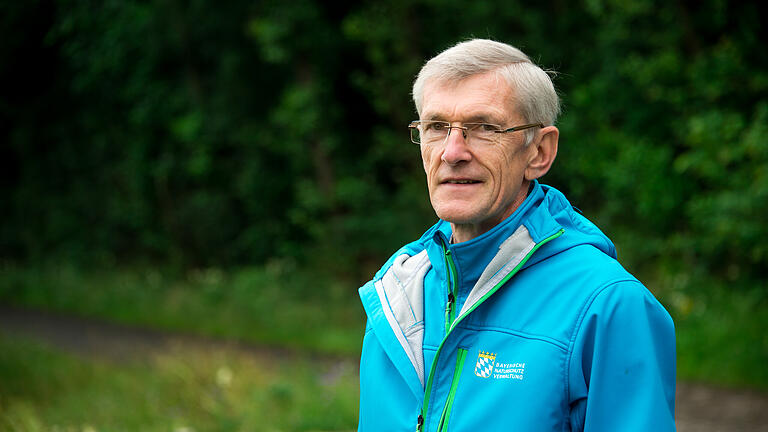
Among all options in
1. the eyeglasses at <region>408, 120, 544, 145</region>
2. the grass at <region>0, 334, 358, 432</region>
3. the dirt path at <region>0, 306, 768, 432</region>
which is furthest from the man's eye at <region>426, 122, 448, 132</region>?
the dirt path at <region>0, 306, 768, 432</region>

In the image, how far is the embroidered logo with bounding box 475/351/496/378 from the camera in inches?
71.7

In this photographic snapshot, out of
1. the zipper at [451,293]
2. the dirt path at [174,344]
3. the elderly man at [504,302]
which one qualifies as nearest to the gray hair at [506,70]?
the elderly man at [504,302]

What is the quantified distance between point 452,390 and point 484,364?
111mm

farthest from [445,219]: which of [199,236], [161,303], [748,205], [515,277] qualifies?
[199,236]

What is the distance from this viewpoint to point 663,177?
9.72 m

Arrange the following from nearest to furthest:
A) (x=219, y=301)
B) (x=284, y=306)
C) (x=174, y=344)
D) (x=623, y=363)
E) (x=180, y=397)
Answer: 1. (x=623, y=363)
2. (x=180, y=397)
3. (x=174, y=344)
4. (x=284, y=306)
5. (x=219, y=301)

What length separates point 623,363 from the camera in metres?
1.65

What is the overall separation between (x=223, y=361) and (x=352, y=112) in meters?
7.32

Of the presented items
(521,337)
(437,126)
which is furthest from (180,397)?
(521,337)

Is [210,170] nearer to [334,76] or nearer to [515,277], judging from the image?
[334,76]

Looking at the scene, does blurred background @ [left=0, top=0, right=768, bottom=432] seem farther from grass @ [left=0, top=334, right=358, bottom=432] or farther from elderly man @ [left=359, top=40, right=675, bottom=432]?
elderly man @ [left=359, top=40, right=675, bottom=432]

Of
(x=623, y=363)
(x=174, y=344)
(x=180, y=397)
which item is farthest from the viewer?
(x=174, y=344)

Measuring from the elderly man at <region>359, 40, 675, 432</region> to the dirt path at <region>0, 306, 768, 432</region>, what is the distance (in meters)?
5.24

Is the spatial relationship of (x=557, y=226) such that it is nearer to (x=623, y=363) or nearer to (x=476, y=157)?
(x=476, y=157)
